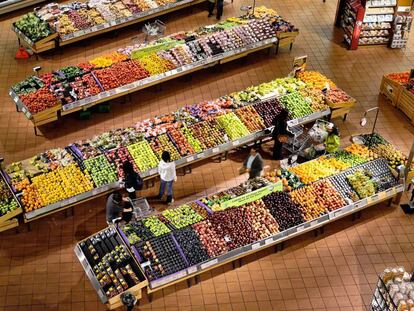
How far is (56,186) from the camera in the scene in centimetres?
1250

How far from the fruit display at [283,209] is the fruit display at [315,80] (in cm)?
417

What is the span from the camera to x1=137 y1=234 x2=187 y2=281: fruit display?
1092 cm

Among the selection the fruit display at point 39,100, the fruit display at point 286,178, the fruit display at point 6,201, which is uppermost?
the fruit display at point 39,100

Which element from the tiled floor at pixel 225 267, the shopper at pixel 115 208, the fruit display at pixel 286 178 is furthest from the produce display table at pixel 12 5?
the fruit display at pixel 286 178

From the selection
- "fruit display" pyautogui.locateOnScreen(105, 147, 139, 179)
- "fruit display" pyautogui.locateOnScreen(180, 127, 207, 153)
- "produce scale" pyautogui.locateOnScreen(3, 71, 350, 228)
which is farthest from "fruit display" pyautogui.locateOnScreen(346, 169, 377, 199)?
"fruit display" pyautogui.locateOnScreen(105, 147, 139, 179)

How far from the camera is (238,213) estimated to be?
1188 cm

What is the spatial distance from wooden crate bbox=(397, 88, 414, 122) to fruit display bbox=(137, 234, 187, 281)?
25.0ft

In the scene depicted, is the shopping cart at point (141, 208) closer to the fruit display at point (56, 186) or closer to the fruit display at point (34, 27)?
the fruit display at point (56, 186)

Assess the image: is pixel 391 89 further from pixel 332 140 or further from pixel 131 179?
pixel 131 179

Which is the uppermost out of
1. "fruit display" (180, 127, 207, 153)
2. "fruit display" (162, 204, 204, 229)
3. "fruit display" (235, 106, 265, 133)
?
"fruit display" (235, 106, 265, 133)

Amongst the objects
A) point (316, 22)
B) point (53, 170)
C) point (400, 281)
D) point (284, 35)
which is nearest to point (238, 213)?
point (400, 281)

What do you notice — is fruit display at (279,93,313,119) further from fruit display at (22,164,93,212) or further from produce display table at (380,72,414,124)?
fruit display at (22,164,93,212)

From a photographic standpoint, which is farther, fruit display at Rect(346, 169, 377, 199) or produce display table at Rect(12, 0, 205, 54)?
produce display table at Rect(12, 0, 205, 54)

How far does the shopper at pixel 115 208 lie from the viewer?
11.6 m
